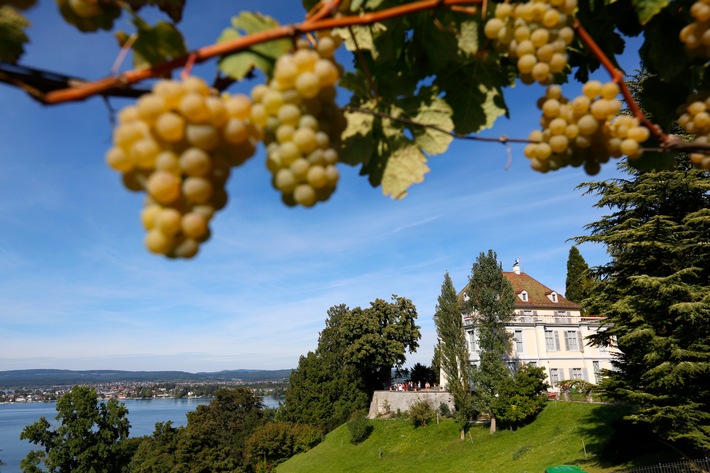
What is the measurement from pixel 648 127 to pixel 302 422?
45427 mm

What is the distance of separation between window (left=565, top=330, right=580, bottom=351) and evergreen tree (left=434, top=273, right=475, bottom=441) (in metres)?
11.8

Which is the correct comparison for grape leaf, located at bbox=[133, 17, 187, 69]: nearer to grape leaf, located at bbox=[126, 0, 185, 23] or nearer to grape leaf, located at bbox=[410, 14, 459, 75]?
grape leaf, located at bbox=[126, 0, 185, 23]

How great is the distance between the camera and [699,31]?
1.32 meters

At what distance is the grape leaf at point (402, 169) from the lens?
3.97 ft

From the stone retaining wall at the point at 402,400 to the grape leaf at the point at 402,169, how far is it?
3342cm

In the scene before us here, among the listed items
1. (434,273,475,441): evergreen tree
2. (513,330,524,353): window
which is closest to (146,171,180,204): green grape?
(434,273,475,441): evergreen tree

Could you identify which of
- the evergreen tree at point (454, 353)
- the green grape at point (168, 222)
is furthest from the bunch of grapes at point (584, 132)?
the evergreen tree at point (454, 353)

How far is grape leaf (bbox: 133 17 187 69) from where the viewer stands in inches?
30.6

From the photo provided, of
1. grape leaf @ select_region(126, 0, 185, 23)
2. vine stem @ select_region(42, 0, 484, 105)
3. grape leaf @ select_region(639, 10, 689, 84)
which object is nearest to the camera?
vine stem @ select_region(42, 0, 484, 105)

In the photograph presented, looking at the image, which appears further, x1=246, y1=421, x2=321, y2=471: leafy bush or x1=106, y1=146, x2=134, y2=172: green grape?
x1=246, y1=421, x2=321, y2=471: leafy bush

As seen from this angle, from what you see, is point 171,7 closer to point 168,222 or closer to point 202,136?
point 202,136

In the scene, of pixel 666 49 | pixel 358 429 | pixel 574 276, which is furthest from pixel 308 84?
pixel 574 276

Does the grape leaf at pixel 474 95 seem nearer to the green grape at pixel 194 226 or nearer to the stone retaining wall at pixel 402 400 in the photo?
the green grape at pixel 194 226

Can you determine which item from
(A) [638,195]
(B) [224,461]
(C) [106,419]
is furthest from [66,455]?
(A) [638,195]
